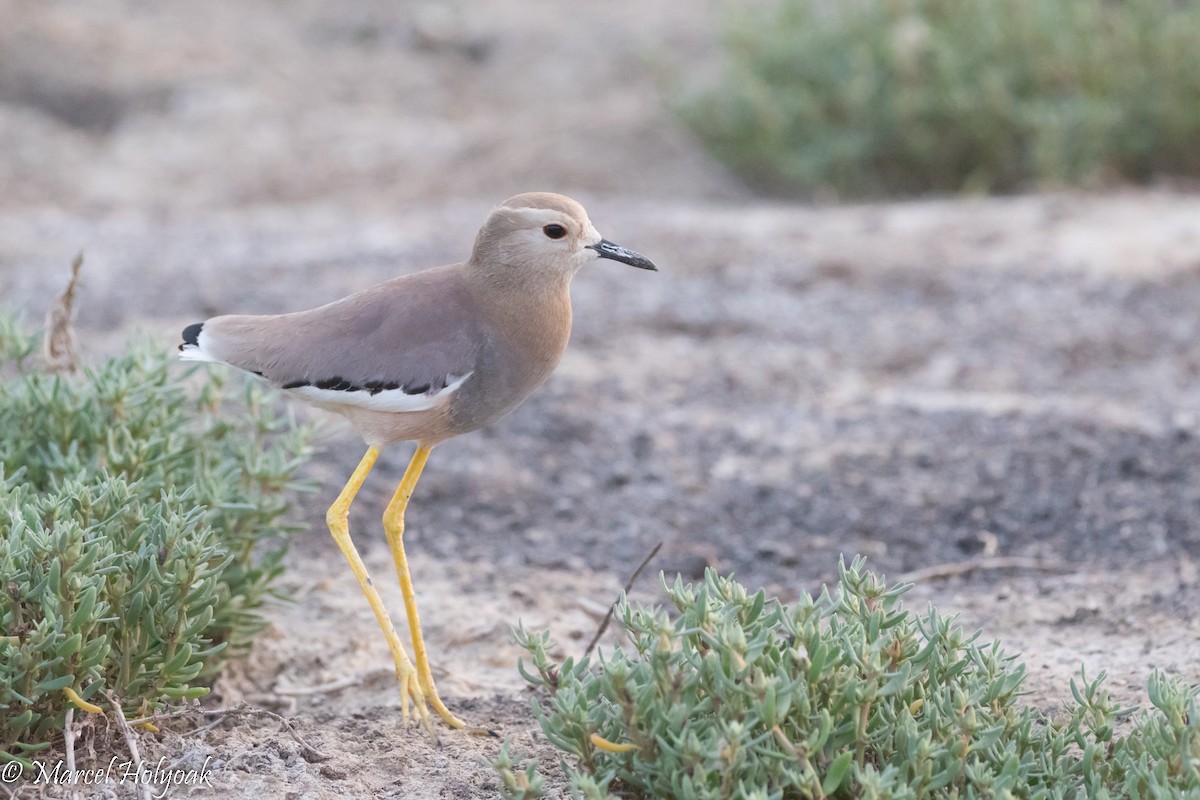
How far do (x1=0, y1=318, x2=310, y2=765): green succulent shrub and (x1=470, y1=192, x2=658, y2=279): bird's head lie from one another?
0.86 metres

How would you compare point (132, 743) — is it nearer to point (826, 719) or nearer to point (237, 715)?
point (237, 715)

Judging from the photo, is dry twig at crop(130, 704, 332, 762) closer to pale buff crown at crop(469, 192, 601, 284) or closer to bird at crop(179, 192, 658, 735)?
bird at crop(179, 192, 658, 735)

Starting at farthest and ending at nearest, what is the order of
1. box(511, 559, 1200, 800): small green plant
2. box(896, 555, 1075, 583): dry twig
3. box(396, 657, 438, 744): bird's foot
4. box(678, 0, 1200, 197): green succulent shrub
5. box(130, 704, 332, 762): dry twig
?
box(678, 0, 1200, 197): green succulent shrub < box(896, 555, 1075, 583): dry twig < box(396, 657, 438, 744): bird's foot < box(130, 704, 332, 762): dry twig < box(511, 559, 1200, 800): small green plant

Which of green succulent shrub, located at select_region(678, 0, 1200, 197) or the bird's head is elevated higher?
green succulent shrub, located at select_region(678, 0, 1200, 197)

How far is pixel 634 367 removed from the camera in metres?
6.50

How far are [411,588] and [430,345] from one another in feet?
2.25

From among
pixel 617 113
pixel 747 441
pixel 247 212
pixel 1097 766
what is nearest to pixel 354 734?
pixel 1097 766

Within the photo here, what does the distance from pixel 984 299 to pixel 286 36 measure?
8455 millimetres

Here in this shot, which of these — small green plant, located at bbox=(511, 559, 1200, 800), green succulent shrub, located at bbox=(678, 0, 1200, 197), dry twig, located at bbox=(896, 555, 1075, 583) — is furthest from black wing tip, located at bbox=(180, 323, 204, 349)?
green succulent shrub, located at bbox=(678, 0, 1200, 197)

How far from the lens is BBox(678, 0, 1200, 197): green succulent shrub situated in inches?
327

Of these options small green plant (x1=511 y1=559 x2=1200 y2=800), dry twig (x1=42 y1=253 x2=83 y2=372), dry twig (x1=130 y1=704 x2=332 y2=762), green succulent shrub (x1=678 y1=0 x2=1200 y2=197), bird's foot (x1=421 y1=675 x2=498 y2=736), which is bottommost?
bird's foot (x1=421 y1=675 x2=498 y2=736)

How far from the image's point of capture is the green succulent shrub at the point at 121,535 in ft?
9.38

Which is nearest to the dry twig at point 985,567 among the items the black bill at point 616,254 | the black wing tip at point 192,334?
the black bill at point 616,254

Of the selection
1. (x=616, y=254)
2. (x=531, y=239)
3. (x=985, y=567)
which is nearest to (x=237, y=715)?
(x=531, y=239)
